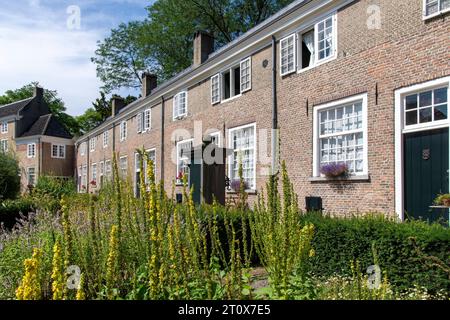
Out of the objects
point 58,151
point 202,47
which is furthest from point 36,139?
point 202,47

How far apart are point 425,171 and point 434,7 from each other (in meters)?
3.44

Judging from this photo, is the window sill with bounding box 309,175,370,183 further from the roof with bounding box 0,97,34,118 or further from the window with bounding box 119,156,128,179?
the roof with bounding box 0,97,34,118

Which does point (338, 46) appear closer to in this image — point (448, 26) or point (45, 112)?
point (448, 26)

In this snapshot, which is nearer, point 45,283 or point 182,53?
point 45,283

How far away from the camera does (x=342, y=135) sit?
10.0 meters

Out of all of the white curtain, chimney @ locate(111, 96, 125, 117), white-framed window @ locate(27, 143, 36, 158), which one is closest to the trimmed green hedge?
the white curtain

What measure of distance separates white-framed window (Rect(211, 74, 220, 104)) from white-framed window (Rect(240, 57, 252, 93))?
1.80m

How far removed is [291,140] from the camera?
11688 millimetres

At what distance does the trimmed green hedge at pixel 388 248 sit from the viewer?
4.59m

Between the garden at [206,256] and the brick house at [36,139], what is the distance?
38.1 m

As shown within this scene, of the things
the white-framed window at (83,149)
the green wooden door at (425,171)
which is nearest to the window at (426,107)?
the green wooden door at (425,171)

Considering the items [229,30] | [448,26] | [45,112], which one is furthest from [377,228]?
[45,112]

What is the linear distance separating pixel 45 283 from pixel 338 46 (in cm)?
909

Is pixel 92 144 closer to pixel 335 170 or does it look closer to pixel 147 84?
pixel 147 84
